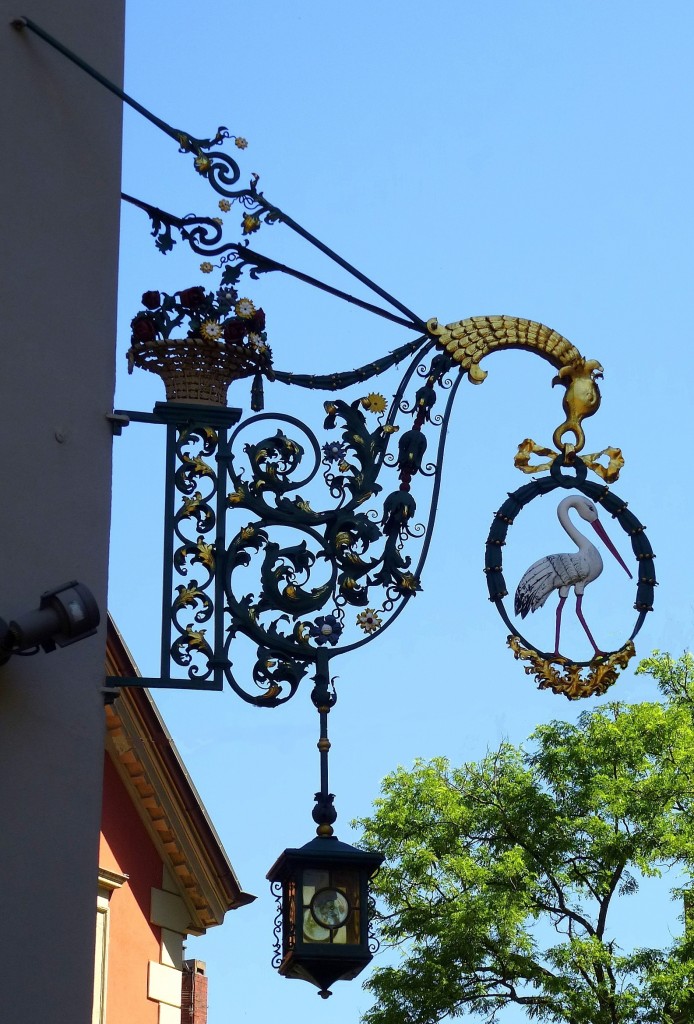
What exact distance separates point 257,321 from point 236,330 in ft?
0.43

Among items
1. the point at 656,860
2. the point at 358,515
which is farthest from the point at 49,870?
the point at 656,860

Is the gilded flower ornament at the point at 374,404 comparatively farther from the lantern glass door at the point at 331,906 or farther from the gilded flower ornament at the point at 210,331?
the lantern glass door at the point at 331,906

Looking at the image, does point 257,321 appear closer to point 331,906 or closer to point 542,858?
point 331,906

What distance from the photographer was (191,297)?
7.07 m

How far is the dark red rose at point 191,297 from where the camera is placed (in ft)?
23.2

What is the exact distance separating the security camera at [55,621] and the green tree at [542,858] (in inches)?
541

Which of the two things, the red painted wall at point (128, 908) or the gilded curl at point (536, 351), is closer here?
the gilded curl at point (536, 351)

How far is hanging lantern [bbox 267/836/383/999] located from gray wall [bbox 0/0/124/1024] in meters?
0.75

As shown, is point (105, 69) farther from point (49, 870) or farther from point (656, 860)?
point (656, 860)

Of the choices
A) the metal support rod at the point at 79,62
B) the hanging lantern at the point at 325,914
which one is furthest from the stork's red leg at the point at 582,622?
the metal support rod at the point at 79,62

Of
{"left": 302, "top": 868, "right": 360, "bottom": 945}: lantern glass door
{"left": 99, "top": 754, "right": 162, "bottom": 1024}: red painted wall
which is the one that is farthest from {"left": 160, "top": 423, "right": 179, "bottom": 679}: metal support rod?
{"left": 99, "top": 754, "right": 162, "bottom": 1024}: red painted wall

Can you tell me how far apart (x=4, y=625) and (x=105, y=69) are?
2.73 metres

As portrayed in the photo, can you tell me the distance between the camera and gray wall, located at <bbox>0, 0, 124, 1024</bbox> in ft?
19.3

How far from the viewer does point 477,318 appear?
7.50m
